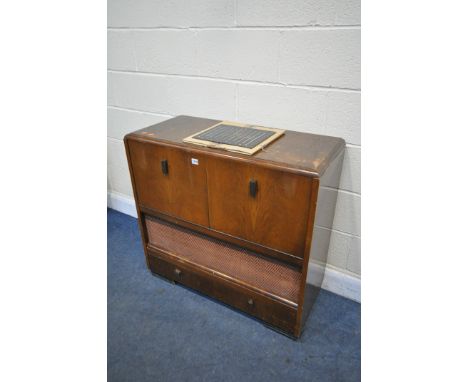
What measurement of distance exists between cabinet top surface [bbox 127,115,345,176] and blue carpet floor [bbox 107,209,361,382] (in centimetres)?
82

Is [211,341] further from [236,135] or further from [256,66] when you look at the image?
[256,66]

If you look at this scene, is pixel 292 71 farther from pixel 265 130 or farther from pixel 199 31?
pixel 199 31

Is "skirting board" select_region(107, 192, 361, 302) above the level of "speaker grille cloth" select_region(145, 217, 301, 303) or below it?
below

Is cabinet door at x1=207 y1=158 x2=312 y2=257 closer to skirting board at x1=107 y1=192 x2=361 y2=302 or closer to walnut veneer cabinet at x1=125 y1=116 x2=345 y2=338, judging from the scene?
walnut veneer cabinet at x1=125 y1=116 x2=345 y2=338

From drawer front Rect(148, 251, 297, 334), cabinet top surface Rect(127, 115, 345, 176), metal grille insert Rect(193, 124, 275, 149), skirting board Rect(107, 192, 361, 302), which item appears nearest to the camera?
cabinet top surface Rect(127, 115, 345, 176)

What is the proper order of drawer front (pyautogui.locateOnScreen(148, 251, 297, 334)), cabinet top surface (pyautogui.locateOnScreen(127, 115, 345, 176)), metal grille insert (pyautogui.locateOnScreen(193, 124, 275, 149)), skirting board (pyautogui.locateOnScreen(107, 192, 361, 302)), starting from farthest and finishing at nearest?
skirting board (pyautogui.locateOnScreen(107, 192, 361, 302)), drawer front (pyautogui.locateOnScreen(148, 251, 297, 334)), metal grille insert (pyautogui.locateOnScreen(193, 124, 275, 149)), cabinet top surface (pyautogui.locateOnScreen(127, 115, 345, 176))

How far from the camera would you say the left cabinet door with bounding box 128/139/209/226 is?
1244 millimetres

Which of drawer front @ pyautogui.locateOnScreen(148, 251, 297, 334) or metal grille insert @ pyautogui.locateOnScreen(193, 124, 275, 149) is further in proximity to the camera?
drawer front @ pyautogui.locateOnScreen(148, 251, 297, 334)

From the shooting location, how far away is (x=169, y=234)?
5.00 ft

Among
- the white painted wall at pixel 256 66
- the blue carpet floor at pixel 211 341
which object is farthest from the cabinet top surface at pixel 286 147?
the blue carpet floor at pixel 211 341

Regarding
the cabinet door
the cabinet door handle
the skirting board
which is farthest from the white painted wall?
the cabinet door handle

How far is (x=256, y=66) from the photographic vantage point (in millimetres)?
1400

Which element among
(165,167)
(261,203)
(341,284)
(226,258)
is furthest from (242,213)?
(341,284)

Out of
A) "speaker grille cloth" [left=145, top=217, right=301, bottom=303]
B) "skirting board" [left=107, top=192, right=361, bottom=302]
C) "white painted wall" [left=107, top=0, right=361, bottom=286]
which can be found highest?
"white painted wall" [left=107, top=0, right=361, bottom=286]
